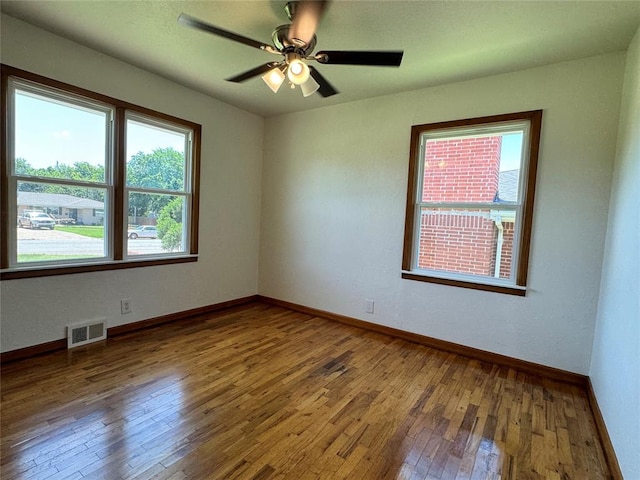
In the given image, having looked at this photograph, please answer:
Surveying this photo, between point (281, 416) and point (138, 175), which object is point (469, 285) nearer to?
point (281, 416)

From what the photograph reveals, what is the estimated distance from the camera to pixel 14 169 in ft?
8.01

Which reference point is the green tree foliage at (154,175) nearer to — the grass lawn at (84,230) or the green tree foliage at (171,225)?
the green tree foliage at (171,225)

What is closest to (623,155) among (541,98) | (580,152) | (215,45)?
(580,152)

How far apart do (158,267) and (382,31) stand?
314cm

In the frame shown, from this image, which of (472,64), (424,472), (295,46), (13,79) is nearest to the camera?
(424,472)

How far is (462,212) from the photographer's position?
314cm

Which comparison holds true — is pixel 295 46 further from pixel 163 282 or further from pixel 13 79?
pixel 163 282

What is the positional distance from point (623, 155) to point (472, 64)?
52.4 inches

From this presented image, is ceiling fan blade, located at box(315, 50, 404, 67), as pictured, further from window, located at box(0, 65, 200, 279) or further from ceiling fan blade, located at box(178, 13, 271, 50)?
window, located at box(0, 65, 200, 279)

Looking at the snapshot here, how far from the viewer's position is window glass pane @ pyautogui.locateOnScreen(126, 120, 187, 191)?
3173 mm

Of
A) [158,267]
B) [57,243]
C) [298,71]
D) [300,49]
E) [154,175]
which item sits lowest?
[158,267]

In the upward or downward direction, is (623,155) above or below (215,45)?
below

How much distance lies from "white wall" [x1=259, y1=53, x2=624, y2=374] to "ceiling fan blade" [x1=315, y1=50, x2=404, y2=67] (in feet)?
4.85

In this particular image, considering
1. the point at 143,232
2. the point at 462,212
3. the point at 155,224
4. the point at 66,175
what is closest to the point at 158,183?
the point at 155,224
